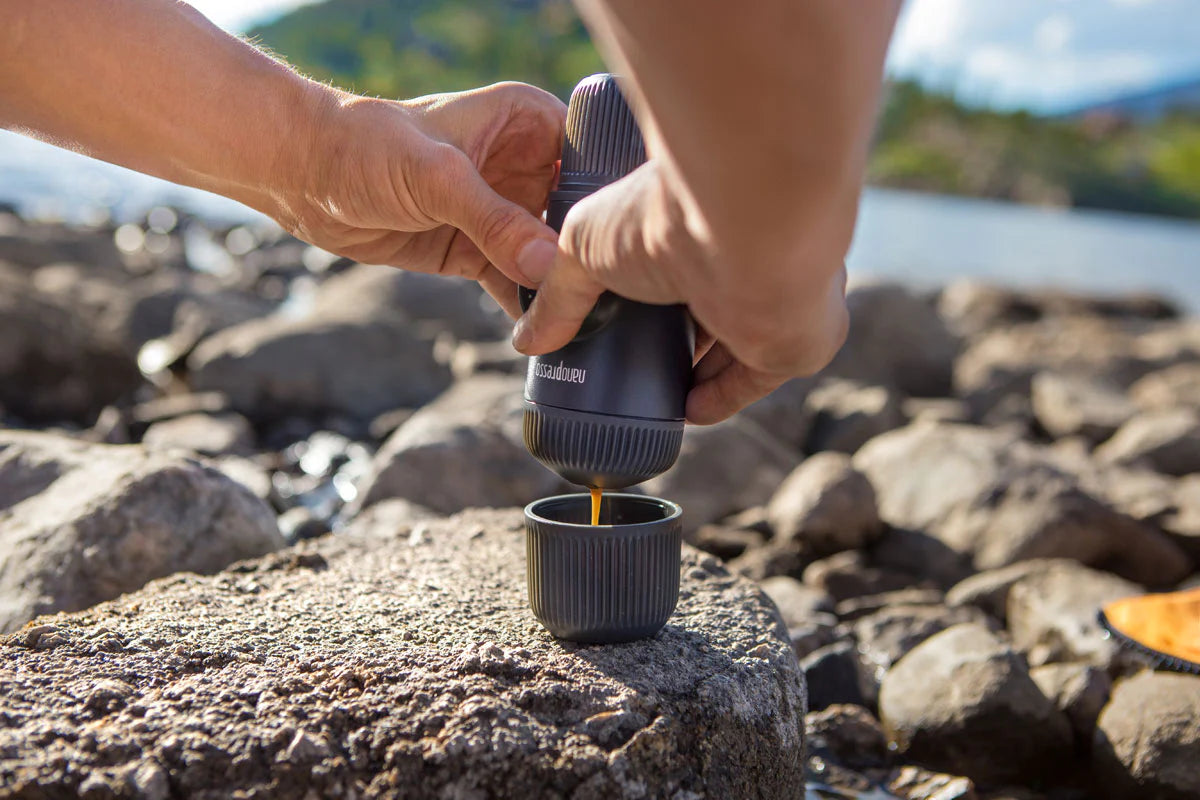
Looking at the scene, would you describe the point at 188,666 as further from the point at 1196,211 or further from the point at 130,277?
the point at 1196,211

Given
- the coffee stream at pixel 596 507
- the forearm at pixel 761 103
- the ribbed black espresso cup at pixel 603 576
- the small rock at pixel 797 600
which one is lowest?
the small rock at pixel 797 600

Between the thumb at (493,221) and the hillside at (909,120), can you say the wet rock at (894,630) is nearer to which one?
A: the thumb at (493,221)

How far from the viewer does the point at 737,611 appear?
2.34 metres

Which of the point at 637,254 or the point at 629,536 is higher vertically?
the point at 637,254

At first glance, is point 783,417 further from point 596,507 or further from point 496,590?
point 596,507

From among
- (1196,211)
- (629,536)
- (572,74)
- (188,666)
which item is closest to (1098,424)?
(629,536)

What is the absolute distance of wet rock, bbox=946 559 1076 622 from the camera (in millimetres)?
3900

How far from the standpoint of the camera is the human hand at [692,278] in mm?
1341

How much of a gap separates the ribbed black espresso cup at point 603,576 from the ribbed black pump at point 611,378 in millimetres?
103

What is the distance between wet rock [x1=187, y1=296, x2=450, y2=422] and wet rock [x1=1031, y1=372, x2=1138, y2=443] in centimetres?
393

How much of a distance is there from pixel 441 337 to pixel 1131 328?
36.4ft

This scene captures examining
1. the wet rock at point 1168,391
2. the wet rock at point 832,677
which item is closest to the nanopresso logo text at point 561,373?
the wet rock at point 832,677

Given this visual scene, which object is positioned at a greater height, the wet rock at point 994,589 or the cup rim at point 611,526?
the cup rim at point 611,526

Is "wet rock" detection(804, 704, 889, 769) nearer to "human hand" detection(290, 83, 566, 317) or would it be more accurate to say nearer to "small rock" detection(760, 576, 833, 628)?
"small rock" detection(760, 576, 833, 628)
